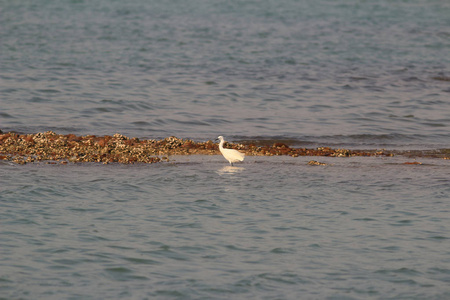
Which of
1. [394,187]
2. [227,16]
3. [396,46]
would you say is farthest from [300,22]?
[394,187]

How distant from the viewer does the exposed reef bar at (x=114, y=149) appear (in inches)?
663

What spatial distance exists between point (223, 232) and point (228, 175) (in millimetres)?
4309

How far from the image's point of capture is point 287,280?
937cm

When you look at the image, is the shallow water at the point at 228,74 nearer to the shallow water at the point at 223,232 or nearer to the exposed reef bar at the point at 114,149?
the exposed reef bar at the point at 114,149

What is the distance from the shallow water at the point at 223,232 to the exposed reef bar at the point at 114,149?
85 centimetres

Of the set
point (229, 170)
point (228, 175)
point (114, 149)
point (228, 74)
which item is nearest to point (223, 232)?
point (228, 175)

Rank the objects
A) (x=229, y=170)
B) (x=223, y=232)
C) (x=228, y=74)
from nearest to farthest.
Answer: (x=223, y=232) → (x=229, y=170) → (x=228, y=74)

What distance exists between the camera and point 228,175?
1557 cm

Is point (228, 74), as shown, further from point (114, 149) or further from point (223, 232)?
point (223, 232)

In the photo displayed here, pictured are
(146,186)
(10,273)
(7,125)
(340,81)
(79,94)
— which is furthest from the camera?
(340,81)

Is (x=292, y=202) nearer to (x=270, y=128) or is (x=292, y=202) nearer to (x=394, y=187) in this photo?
(x=394, y=187)

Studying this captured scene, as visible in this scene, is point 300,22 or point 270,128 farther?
point 300,22

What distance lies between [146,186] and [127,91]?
13.9 meters

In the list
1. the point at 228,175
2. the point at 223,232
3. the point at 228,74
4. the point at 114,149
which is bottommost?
the point at 223,232
